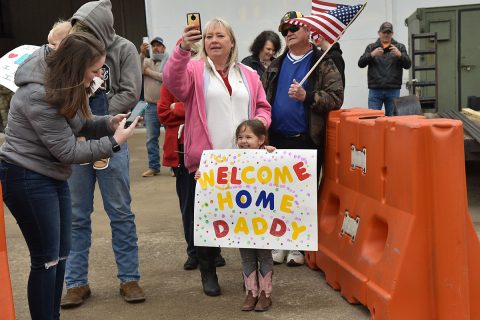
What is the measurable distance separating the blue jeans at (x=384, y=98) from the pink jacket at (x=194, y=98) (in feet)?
21.4

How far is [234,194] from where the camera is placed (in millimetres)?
4605

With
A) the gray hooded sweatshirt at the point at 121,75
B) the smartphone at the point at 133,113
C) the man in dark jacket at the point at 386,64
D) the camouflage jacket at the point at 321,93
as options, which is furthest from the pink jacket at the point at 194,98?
the man in dark jacket at the point at 386,64

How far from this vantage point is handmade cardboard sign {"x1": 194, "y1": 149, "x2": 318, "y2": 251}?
14.8 ft

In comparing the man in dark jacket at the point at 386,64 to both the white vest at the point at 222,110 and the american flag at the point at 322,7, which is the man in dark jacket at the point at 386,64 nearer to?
the american flag at the point at 322,7

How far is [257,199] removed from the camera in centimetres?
457

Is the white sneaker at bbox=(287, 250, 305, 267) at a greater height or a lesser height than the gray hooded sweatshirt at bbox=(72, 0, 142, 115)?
lesser

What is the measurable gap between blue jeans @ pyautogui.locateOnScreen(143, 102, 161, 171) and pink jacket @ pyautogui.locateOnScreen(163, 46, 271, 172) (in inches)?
221

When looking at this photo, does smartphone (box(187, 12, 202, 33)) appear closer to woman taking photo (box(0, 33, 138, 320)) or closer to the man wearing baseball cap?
woman taking photo (box(0, 33, 138, 320))

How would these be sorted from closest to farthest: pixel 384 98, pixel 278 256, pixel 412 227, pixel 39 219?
1. pixel 39 219
2. pixel 412 227
3. pixel 278 256
4. pixel 384 98

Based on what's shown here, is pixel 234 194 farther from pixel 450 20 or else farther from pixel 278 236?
pixel 450 20

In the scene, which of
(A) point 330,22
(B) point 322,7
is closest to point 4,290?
(A) point 330,22

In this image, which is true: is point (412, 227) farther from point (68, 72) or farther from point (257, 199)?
point (68, 72)

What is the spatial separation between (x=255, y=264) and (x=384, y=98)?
7.10m

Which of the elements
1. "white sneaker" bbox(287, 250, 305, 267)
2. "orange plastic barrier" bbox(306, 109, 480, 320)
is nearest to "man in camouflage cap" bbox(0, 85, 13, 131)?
"white sneaker" bbox(287, 250, 305, 267)
